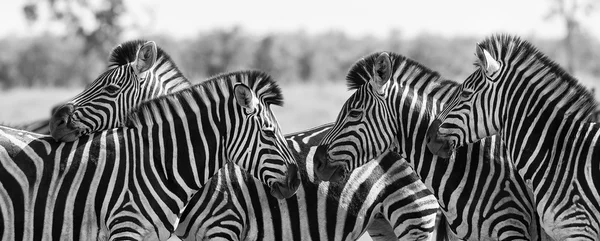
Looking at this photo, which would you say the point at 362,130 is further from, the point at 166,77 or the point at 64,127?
the point at 64,127

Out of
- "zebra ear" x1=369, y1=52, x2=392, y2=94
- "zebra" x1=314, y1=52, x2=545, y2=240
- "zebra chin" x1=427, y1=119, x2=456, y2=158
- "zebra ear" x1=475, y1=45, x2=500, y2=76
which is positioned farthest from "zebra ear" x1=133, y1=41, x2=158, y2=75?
"zebra ear" x1=475, y1=45, x2=500, y2=76

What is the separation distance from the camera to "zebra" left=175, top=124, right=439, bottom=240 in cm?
754

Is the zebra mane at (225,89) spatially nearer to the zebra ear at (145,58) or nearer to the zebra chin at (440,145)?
the zebra ear at (145,58)

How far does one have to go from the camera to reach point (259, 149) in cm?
725

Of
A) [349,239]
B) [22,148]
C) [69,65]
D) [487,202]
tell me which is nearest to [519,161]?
[487,202]

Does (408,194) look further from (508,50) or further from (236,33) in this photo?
(236,33)

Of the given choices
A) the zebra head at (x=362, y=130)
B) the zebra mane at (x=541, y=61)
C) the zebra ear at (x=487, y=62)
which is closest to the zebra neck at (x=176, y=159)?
the zebra head at (x=362, y=130)

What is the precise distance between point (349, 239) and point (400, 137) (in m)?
1.05

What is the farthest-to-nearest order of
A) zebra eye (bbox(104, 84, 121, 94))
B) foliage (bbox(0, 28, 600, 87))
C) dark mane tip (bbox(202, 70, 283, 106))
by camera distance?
foliage (bbox(0, 28, 600, 87))
zebra eye (bbox(104, 84, 121, 94))
dark mane tip (bbox(202, 70, 283, 106))

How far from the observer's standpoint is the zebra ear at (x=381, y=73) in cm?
744

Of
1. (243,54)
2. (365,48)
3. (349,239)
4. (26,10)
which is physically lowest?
(349,239)

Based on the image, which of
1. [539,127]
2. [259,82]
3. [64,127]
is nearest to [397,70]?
[259,82]

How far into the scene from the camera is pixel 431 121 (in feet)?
25.1

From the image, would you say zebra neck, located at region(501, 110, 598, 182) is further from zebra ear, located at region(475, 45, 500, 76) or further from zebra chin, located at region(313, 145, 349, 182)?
zebra chin, located at region(313, 145, 349, 182)
